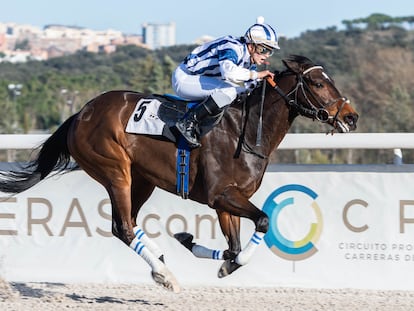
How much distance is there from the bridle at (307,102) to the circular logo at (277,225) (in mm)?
1124

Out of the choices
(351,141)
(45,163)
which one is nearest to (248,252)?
(351,141)

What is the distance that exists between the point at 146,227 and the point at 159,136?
1.20 metres

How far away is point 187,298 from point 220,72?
1.62 m

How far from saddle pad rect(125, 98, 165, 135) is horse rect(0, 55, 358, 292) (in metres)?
0.05

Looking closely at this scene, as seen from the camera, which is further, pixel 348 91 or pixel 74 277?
pixel 348 91

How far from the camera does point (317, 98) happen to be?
5.70 m

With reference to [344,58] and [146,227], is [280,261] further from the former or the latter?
[344,58]

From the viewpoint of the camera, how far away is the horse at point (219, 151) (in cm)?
570

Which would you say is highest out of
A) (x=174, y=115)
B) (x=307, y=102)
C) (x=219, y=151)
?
(x=307, y=102)

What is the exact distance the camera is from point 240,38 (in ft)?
19.3

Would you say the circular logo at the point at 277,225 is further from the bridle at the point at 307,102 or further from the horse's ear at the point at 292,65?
the horse's ear at the point at 292,65

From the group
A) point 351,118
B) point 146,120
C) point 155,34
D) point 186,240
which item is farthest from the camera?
point 155,34

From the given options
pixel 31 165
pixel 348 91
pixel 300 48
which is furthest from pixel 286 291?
pixel 300 48

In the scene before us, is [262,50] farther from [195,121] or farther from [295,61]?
[195,121]
